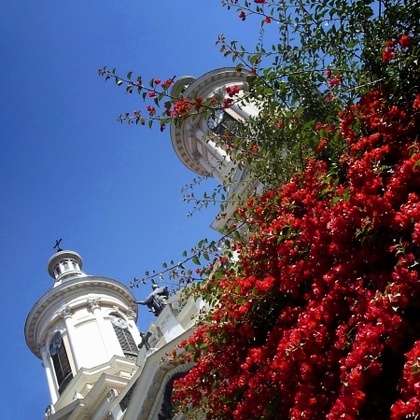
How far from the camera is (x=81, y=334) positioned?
27.0 meters

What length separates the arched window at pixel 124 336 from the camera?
27.4m

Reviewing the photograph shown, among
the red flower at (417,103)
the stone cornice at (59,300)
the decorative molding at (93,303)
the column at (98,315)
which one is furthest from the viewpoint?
the stone cornice at (59,300)

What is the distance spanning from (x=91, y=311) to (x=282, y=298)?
21.5 metres

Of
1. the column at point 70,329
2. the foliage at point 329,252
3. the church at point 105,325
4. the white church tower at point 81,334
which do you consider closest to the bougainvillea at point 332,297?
the foliage at point 329,252

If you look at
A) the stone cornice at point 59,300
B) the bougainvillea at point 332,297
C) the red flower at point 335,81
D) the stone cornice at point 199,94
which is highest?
the stone cornice at point 199,94

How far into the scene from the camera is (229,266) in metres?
8.98

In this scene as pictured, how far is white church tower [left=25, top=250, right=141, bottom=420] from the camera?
2439 cm

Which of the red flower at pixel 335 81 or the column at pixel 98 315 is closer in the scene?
the red flower at pixel 335 81

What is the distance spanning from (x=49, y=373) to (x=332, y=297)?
916 inches

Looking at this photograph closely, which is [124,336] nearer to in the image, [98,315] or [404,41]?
[98,315]

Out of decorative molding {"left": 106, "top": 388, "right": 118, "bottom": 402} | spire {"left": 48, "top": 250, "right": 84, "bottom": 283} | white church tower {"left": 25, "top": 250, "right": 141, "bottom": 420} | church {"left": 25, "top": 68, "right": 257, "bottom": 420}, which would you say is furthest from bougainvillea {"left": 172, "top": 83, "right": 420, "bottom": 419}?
spire {"left": 48, "top": 250, "right": 84, "bottom": 283}

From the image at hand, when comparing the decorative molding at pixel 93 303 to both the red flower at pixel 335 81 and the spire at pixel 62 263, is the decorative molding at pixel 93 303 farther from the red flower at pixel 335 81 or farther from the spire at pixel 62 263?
the red flower at pixel 335 81

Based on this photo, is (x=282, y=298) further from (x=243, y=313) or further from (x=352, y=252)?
(x=352, y=252)

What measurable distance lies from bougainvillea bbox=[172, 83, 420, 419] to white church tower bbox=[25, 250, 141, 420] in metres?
16.5
